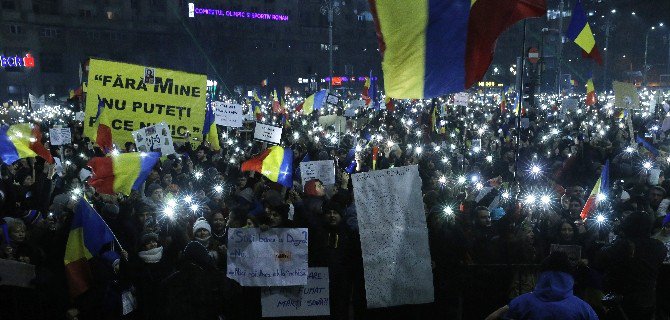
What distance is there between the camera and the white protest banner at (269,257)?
5.55m

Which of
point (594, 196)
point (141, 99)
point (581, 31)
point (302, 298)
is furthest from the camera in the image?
point (581, 31)

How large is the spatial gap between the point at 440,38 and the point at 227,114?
987 centimetres

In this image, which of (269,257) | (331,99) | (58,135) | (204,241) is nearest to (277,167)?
→ (204,241)

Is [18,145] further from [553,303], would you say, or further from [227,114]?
[553,303]

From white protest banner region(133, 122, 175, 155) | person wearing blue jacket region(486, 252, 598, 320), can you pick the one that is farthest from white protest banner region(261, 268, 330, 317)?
white protest banner region(133, 122, 175, 155)

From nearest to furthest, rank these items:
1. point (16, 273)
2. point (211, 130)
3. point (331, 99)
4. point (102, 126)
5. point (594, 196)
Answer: point (16, 273)
point (594, 196)
point (102, 126)
point (211, 130)
point (331, 99)

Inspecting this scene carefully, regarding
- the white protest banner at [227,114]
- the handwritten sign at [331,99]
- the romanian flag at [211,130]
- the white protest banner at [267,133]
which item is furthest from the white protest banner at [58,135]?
the handwritten sign at [331,99]

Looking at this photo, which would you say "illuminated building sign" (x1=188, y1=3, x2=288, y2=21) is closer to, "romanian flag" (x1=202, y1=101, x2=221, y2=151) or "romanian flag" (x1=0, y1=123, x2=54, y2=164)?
"romanian flag" (x1=202, y1=101, x2=221, y2=151)

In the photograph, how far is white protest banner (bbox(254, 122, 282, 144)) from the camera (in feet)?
40.2

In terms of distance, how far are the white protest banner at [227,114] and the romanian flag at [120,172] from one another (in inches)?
260

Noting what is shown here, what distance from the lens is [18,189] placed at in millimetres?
9211

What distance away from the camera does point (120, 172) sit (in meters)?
7.88

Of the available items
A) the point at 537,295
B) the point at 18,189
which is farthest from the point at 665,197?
the point at 18,189

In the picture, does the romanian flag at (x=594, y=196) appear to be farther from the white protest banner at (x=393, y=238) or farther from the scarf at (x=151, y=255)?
the scarf at (x=151, y=255)
